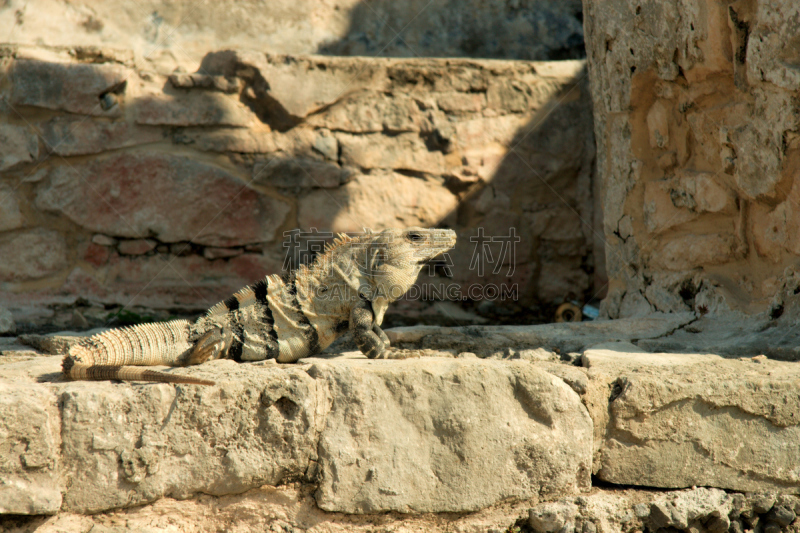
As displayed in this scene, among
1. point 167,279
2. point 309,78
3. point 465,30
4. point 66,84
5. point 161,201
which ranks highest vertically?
point 465,30

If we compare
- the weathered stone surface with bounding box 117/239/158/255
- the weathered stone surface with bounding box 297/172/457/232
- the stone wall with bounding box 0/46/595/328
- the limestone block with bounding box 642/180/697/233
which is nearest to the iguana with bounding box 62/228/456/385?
the limestone block with bounding box 642/180/697/233

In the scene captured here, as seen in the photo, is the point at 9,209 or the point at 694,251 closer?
the point at 694,251

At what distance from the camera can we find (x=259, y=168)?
5.11 meters

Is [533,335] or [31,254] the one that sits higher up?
[31,254]

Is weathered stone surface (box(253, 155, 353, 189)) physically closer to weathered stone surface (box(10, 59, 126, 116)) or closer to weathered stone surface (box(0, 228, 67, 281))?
weathered stone surface (box(10, 59, 126, 116))

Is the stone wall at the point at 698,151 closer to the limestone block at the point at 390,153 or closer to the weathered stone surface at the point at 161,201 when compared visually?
the limestone block at the point at 390,153

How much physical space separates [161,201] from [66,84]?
1.07 m

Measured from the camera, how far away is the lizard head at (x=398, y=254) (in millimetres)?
3529

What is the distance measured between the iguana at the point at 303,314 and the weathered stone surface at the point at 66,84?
7.80ft

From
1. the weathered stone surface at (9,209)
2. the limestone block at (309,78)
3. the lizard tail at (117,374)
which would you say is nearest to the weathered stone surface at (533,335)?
the lizard tail at (117,374)

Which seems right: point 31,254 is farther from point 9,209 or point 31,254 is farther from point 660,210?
point 660,210

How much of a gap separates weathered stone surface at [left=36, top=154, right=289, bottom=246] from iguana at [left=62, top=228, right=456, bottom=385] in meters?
1.71

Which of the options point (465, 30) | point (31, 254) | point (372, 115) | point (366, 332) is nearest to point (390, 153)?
point (372, 115)

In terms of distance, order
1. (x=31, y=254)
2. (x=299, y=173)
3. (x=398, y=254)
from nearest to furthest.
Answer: (x=398, y=254) < (x=31, y=254) < (x=299, y=173)
